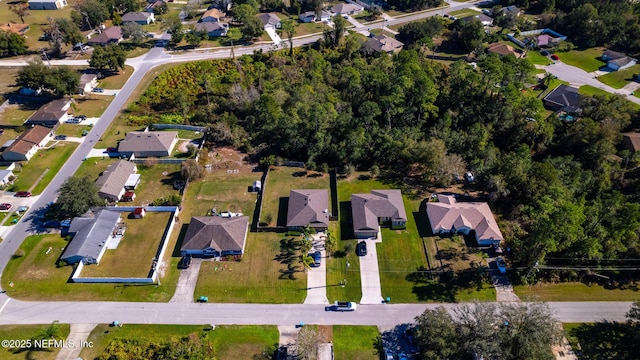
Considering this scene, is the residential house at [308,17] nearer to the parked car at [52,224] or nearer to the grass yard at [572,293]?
the parked car at [52,224]

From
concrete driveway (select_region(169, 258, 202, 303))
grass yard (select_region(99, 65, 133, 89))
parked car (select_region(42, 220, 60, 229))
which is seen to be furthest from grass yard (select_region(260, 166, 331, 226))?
grass yard (select_region(99, 65, 133, 89))

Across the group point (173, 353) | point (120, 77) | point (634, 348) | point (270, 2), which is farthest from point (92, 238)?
point (270, 2)

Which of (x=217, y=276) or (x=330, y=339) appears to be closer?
(x=330, y=339)

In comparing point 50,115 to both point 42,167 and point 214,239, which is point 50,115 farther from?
point 214,239

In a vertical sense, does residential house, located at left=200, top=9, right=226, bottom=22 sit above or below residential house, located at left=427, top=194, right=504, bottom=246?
above

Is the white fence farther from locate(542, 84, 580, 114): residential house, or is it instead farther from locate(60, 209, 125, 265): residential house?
locate(542, 84, 580, 114): residential house

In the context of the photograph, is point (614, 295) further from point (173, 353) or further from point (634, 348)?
point (173, 353)

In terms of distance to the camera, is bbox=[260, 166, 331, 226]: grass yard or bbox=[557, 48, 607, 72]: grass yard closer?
bbox=[260, 166, 331, 226]: grass yard
